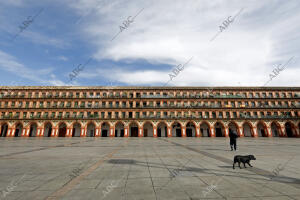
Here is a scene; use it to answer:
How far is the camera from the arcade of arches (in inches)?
1471

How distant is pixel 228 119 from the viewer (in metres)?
38.5

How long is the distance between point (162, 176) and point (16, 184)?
460 cm

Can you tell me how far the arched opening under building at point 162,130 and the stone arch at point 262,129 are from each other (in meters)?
24.4

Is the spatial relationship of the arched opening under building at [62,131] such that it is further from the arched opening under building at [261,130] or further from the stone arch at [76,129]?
the arched opening under building at [261,130]

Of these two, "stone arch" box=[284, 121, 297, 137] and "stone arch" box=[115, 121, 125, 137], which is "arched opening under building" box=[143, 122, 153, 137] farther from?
"stone arch" box=[284, 121, 297, 137]

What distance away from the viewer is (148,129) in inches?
1593

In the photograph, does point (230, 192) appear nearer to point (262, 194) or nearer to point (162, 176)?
point (262, 194)

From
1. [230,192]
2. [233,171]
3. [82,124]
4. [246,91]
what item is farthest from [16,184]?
[246,91]

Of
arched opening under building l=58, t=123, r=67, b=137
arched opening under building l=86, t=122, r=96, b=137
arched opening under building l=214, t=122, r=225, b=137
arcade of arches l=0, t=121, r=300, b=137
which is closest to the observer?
arcade of arches l=0, t=121, r=300, b=137

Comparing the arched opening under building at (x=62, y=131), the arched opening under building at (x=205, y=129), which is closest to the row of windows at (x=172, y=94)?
the arched opening under building at (x=205, y=129)

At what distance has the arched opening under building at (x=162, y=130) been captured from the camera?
132 ft

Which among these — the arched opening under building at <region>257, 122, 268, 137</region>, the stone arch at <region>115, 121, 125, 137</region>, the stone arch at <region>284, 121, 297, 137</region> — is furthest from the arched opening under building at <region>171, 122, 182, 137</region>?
the stone arch at <region>284, 121, 297, 137</region>

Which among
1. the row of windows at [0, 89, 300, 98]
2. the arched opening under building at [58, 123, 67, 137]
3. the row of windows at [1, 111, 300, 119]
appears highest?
the row of windows at [0, 89, 300, 98]

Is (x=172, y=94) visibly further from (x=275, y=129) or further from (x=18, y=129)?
(x=18, y=129)
